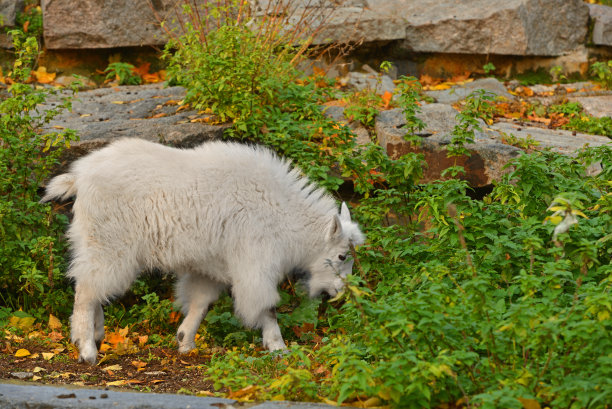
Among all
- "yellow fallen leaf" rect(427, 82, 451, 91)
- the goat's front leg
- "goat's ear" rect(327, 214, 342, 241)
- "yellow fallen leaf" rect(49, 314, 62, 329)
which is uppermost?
"yellow fallen leaf" rect(427, 82, 451, 91)

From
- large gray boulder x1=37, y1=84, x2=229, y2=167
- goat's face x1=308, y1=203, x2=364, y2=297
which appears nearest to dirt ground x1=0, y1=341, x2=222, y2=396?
goat's face x1=308, y1=203, x2=364, y2=297

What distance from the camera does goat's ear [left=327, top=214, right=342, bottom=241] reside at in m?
6.28

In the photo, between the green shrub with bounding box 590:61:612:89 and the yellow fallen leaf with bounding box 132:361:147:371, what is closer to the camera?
the yellow fallen leaf with bounding box 132:361:147:371

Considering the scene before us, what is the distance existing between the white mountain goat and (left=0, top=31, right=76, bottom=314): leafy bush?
0.63 m

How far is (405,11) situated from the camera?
1127cm

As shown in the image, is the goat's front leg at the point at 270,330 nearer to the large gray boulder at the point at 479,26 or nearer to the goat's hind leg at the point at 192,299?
the goat's hind leg at the point at 192,299

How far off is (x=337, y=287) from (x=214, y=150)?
157 cm

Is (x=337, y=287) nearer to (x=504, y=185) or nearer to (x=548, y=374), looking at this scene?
(x=504, y=185)

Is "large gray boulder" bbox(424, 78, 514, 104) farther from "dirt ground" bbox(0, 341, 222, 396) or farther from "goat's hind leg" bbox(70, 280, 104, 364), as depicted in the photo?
"goat's hind leg" bbox(70, 280, 104, 364)

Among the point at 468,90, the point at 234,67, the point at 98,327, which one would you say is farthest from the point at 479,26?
the point at 98,327

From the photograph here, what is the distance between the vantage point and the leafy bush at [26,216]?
6.46 metres

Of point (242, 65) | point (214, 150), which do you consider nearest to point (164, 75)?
point (242, 65)

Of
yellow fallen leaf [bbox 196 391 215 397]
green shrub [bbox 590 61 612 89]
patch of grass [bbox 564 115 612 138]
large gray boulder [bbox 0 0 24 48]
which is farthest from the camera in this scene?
green shrub [bbox 590 61 612 89]

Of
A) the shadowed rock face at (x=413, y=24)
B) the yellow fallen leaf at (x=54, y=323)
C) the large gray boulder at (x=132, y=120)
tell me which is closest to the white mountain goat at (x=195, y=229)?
the yellow fallen leaf at (x=54, y=323)
